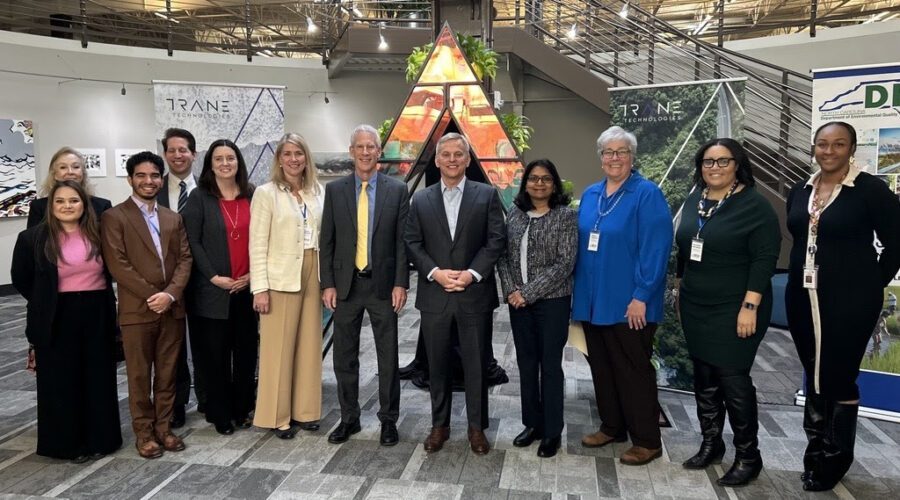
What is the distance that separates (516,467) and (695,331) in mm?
1104

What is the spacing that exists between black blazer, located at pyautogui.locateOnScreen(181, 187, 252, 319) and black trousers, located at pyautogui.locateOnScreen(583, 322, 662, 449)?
201 cm

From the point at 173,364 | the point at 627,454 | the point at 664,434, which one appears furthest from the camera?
the point at 664,434

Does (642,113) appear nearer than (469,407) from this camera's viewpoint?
No

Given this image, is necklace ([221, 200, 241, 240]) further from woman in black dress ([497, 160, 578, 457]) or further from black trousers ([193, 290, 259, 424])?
woman in black dress ([497, 160, 578, 457])

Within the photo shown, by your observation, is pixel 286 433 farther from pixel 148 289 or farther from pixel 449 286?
pixel 449 286

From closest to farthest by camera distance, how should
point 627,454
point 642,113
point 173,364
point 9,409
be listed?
point 627,454
point 173,364
point 9,409
point 642,113

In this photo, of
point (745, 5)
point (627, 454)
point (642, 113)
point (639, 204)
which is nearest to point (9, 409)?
point (627, 454)

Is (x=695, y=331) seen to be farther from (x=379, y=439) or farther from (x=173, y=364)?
(x=173, y=364)

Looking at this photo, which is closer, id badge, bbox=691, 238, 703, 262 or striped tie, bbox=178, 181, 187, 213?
id badge, bbox=691, 238, 703, 262

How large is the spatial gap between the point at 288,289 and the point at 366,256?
469 millimetres

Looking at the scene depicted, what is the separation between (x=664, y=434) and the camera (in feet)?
10.8

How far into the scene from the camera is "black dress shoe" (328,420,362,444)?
316 centimetres

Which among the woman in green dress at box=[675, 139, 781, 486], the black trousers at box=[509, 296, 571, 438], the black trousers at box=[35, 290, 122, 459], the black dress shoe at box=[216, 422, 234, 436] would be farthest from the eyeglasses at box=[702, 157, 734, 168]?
the black trousers at box=[35, 290, 122, 459]

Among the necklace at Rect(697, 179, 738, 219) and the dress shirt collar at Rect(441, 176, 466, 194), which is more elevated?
the dress shirt collar at Rect(441, 176, 466, 194)
